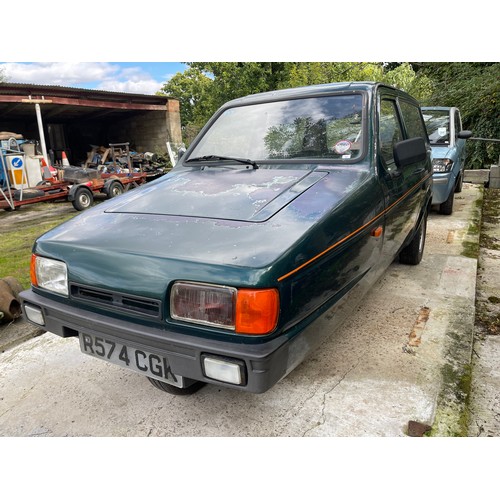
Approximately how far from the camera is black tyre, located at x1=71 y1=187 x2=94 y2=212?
9923 millimetres

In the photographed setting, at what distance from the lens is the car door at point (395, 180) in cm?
265

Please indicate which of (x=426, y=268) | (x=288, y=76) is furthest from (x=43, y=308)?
(x=288, y=76)

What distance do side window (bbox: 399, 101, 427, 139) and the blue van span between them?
1718 mm

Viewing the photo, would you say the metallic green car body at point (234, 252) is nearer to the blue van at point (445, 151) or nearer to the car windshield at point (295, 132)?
the car windshield at point (295, 132)

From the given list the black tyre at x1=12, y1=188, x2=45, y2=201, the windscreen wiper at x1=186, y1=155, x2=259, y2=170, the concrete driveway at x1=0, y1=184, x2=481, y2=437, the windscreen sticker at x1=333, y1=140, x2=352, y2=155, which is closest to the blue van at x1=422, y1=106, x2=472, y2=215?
the concrete driveway at x1=0, y1=184, x2=481, y2=437

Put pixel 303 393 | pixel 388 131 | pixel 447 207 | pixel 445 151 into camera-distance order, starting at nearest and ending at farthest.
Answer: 1. pixel 303 393
2. pixel 388 131
3. pixel 445 151
4. pixel 447 207

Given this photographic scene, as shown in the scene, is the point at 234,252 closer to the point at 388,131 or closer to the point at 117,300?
the point at 117,300

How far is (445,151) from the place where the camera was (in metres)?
6.06

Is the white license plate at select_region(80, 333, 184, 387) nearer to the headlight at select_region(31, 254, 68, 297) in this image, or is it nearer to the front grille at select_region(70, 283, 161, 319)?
the front grille at select_region(70, 283, 161, 319)

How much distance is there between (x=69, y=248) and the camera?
76.4 inches

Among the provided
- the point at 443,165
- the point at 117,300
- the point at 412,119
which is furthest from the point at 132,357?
the point at 443,165

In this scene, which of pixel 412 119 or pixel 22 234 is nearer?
pixel 412 119

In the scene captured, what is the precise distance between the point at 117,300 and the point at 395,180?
1.99 m
